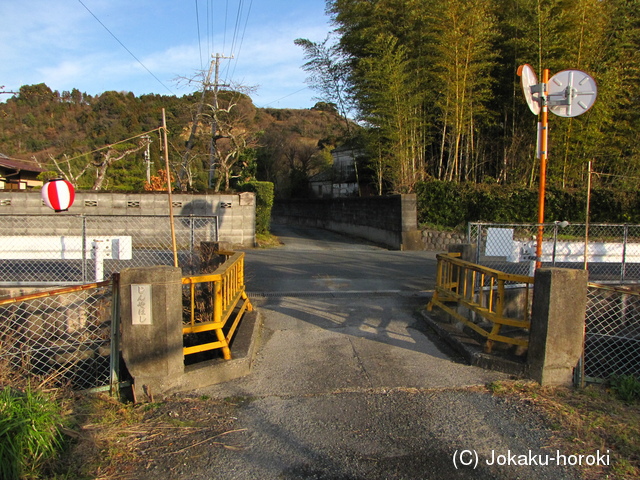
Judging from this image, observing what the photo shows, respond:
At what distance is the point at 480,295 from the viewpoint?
193 inches

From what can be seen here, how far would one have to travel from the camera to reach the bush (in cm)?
258

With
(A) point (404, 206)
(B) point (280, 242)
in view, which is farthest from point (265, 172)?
(A) point (404, 206)

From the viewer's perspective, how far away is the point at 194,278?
13.4 feet

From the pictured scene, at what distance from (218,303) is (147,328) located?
0.70m

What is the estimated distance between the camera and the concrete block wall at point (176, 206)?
13.5 m

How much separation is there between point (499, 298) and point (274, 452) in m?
2.65

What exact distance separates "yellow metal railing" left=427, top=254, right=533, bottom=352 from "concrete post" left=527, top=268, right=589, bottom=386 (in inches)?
10.5

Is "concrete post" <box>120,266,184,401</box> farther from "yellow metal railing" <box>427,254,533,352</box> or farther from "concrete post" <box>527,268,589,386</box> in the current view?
"concrete post" <box>527,268,589,386</box>

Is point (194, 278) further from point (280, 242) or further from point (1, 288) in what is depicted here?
point (280, 242)

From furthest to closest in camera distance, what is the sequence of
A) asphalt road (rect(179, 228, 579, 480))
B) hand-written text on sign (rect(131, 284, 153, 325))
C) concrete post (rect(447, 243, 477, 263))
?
concrete post (rect(447, 243, 477, 263))
hand-written text on sign (rect(131, 284, 153, 325))
asphalt road (rect(179, 228, 579, 480))

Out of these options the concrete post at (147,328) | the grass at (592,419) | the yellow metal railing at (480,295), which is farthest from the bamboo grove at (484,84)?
the concrete post at (147,328)

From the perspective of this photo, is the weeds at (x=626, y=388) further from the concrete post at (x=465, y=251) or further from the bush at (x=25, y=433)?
the bush at (x=25, y=433)

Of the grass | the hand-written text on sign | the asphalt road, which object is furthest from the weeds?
the hand-written text on sign

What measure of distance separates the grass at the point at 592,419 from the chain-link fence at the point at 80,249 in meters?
4.86
